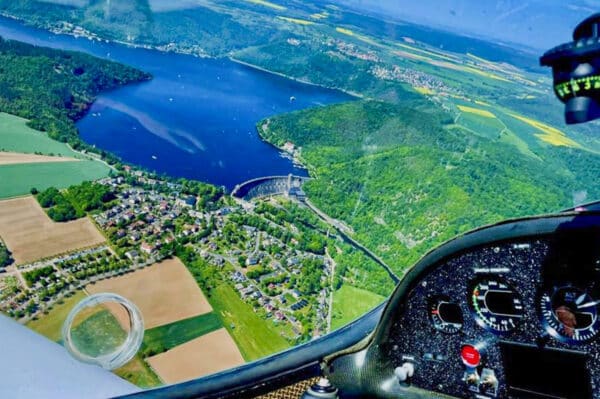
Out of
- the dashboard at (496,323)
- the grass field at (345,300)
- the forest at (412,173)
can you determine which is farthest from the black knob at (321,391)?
the grass field at (345,300)

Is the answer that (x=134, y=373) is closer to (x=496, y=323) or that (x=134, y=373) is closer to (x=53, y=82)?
(x=496, y=323)

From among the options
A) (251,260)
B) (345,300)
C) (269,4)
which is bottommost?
(251,260)

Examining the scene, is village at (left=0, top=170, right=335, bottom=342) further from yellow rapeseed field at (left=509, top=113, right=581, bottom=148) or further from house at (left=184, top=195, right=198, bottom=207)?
A: yellow rapeseed field at (left=509, top=113, right=581, bottom=148)

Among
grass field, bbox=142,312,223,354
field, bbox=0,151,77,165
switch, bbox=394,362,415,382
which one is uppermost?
switch, bbox=394,362,415,382

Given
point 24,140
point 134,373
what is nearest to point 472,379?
point 134,373

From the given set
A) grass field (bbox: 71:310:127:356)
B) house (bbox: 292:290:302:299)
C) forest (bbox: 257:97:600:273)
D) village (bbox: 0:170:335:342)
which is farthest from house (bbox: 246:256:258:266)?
grass field (bbox: 71:310:127:356)

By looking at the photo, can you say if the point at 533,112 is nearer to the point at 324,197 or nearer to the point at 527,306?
the point at 324,197

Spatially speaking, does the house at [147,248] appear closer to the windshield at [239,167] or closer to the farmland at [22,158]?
the windshield at [239,167]
